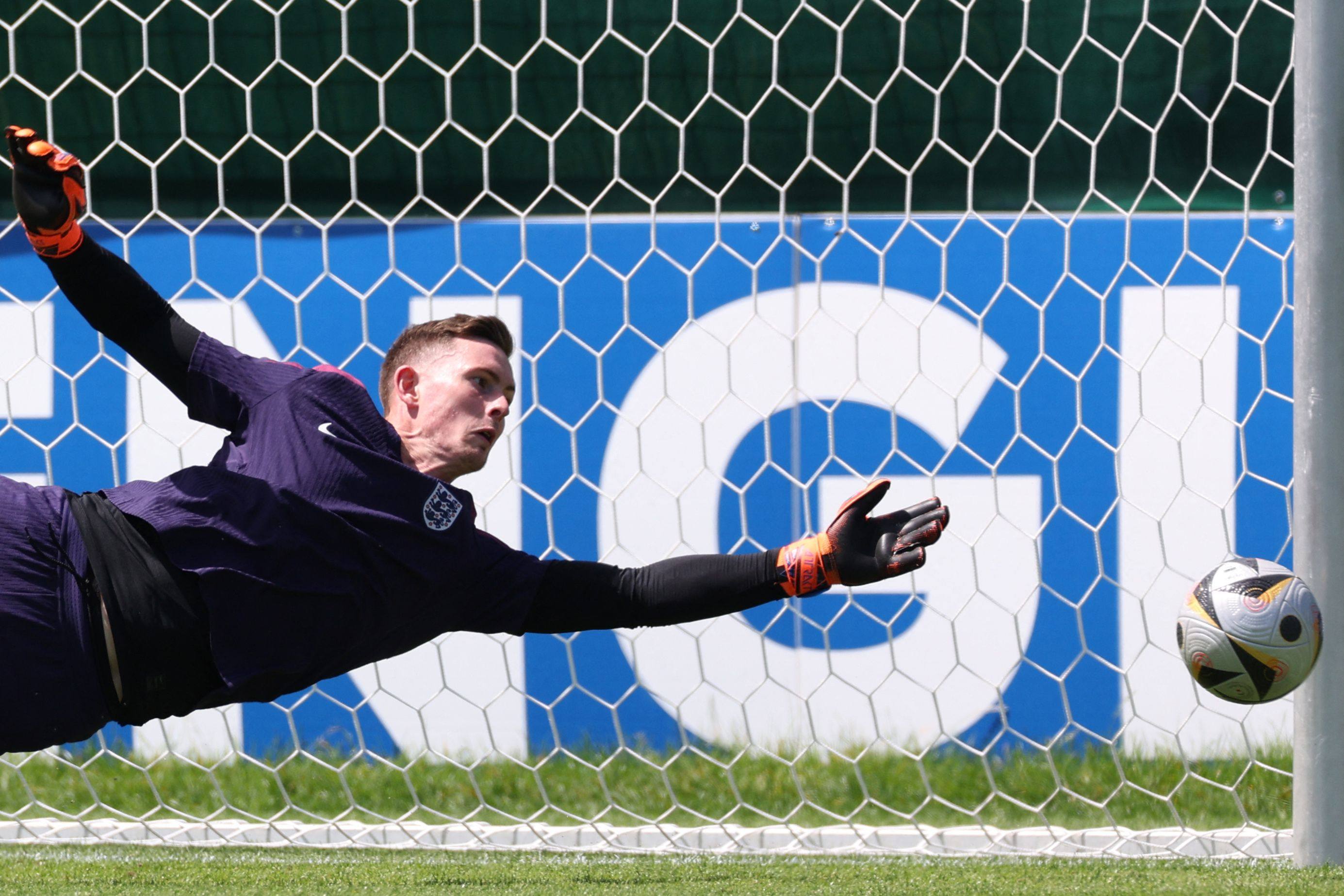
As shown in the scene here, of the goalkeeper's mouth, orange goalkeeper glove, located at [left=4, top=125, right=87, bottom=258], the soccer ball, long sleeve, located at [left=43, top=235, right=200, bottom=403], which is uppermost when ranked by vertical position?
orange goalkeeper glove, located at [left=4, top=125, right=87, bottom=258]

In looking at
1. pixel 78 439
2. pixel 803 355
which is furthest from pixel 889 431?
pixel 78 439

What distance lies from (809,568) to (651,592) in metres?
0.25

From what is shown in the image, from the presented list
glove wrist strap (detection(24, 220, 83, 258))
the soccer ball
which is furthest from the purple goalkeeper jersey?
the soccer ball

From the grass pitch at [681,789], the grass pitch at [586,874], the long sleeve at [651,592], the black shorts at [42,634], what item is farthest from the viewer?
the grass pitch at [681,789]

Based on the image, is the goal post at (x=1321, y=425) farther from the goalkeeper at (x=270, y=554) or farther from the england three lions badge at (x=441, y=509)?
the england three lions badge at (x=441, y=509)

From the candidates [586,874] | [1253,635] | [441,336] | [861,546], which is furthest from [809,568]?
[586,874]

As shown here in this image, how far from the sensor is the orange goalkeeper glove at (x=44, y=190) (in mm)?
1878

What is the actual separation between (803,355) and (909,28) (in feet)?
2.80

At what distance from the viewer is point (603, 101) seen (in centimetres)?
338

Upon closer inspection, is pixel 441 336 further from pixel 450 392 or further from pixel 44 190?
pixel 44 190

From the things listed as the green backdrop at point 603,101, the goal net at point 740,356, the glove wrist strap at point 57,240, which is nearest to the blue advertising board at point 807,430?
the goal net at point 740,356

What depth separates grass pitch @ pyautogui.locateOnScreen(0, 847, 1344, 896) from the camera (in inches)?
99.3

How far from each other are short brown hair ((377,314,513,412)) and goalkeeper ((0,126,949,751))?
30 mm

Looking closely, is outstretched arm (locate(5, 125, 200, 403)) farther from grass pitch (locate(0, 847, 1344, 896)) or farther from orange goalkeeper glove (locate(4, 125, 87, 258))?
grass pitch (locate(0, 847, 1344, 896))
